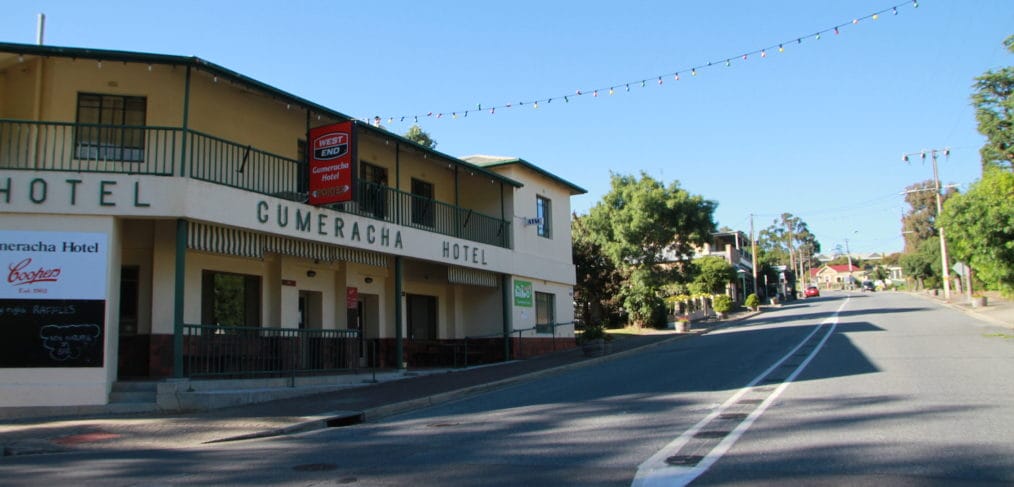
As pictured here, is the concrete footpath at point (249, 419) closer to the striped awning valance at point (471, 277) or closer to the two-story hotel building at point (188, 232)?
the two-story hotel building at point (188, 232)

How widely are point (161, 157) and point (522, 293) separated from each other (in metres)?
12.8

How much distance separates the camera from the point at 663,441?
27.2ft

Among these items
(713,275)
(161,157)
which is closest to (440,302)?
(161,157)

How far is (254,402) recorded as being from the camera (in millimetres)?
13656

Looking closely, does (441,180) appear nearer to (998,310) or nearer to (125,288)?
(125,288)

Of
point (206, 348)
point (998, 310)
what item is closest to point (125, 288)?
point (206, 348)

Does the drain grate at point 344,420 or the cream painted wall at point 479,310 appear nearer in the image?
the drain grate at point 344,420

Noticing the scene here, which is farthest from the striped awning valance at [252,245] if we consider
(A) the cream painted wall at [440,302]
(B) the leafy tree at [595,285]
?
(B) the leafy tree at [595,285]

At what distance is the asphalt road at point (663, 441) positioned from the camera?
267 inches

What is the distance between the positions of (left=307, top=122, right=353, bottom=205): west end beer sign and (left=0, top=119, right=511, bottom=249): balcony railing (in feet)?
2.02

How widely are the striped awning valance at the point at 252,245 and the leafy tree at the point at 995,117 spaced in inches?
1317

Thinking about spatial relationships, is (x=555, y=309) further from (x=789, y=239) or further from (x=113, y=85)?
(x=789, y=239)

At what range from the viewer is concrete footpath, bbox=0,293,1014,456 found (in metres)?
10.1

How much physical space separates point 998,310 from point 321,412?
35.4 metres
